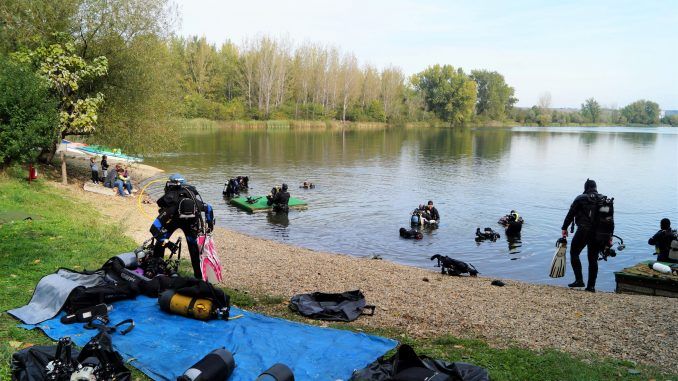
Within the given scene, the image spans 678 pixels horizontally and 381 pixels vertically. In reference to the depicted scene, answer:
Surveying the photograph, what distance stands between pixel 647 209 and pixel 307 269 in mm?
21256

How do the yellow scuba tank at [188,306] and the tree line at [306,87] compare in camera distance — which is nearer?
the yellow scuba tank at [188,306]

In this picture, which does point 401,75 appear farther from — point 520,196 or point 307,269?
point 307,269

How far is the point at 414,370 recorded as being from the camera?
14.9 feet

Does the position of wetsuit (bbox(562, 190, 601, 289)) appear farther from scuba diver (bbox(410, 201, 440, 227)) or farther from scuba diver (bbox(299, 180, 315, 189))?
scuba diver (bbox(299, 180, 315, 189))

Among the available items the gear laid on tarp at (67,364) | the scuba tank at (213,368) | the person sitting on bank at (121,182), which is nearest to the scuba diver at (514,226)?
the scuba tank at (213,368)

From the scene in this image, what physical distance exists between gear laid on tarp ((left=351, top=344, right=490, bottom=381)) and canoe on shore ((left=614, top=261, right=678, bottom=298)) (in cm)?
739

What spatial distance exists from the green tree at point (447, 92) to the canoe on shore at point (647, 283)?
110 metres

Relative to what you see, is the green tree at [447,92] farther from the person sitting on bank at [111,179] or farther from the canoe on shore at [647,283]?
the canoe on shore at [647,283]

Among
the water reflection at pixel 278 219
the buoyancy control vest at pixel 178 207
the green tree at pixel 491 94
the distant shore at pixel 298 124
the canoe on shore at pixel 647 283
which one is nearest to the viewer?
the buoyancy control vest at pixel 178 207

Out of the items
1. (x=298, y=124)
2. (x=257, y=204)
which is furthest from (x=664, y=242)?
(x=298, y=124)

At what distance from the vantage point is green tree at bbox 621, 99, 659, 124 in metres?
178

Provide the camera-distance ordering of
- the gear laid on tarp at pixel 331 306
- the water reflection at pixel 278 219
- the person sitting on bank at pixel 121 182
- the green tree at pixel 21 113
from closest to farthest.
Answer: the gear laid on tarp at pixel 331 306 → the green tree at pixel 21 113 → the water reflection at pixel 278 219 → the person sitting on bank at pixel 121 182

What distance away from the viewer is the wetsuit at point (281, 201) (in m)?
21.3

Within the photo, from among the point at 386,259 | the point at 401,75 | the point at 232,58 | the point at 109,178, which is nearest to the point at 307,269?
the point at 386,259
